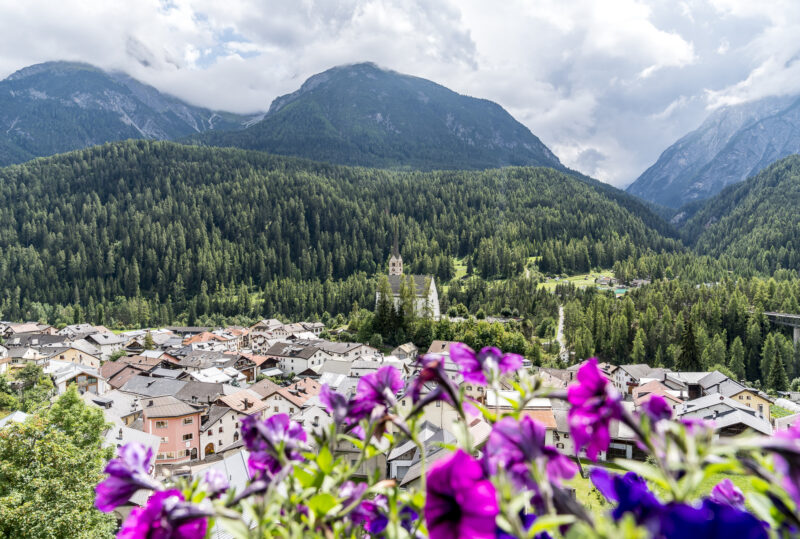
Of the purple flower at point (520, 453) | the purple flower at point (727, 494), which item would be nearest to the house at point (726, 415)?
the purple flower at point (727, 494)

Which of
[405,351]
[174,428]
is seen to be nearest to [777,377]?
[405,351]

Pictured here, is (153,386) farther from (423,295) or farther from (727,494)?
(727,494)

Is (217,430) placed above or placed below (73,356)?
above

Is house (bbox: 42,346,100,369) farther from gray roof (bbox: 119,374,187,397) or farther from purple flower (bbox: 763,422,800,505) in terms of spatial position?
purple flower (bbox: 763,422,800,505)

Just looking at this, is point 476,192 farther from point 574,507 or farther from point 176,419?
point 574,507

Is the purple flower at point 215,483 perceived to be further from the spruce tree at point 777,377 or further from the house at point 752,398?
the spruce tree at point 777,377

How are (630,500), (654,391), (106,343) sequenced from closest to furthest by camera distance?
1. (630,500)
2. (654,391)
3. (106,343)
